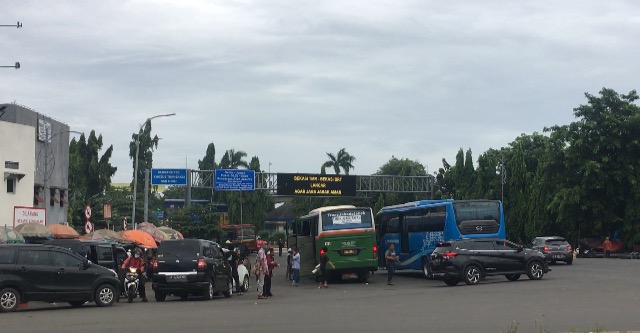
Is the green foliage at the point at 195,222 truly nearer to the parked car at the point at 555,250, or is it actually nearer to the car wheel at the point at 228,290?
the parked car at the point at 555,250

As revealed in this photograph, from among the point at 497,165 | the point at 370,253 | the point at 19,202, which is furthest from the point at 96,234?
the point at 497,165

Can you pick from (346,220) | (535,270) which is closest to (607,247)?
(535,270)

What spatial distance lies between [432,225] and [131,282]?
14.8 metres

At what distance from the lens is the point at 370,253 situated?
37.4 m

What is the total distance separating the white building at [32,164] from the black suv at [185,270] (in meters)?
15.1

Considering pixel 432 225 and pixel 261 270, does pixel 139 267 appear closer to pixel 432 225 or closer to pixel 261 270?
pixel 261 270

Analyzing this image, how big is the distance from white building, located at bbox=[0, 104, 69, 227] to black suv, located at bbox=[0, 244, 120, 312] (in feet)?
56.3

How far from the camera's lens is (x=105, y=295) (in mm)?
25031

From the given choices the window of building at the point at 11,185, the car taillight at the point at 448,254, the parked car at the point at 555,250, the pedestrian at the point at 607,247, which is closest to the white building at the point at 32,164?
the window of building at the point at 11,185

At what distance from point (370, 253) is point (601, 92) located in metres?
37.6

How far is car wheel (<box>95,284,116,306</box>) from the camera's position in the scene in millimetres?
24828

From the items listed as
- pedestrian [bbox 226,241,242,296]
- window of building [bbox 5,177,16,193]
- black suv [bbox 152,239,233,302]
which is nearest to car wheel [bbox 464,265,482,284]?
pedestrian [bbox 226,241,242,296]

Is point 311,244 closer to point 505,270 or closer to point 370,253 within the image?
point 370,253

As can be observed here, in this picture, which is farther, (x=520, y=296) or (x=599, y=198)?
(x=599, y=198)
